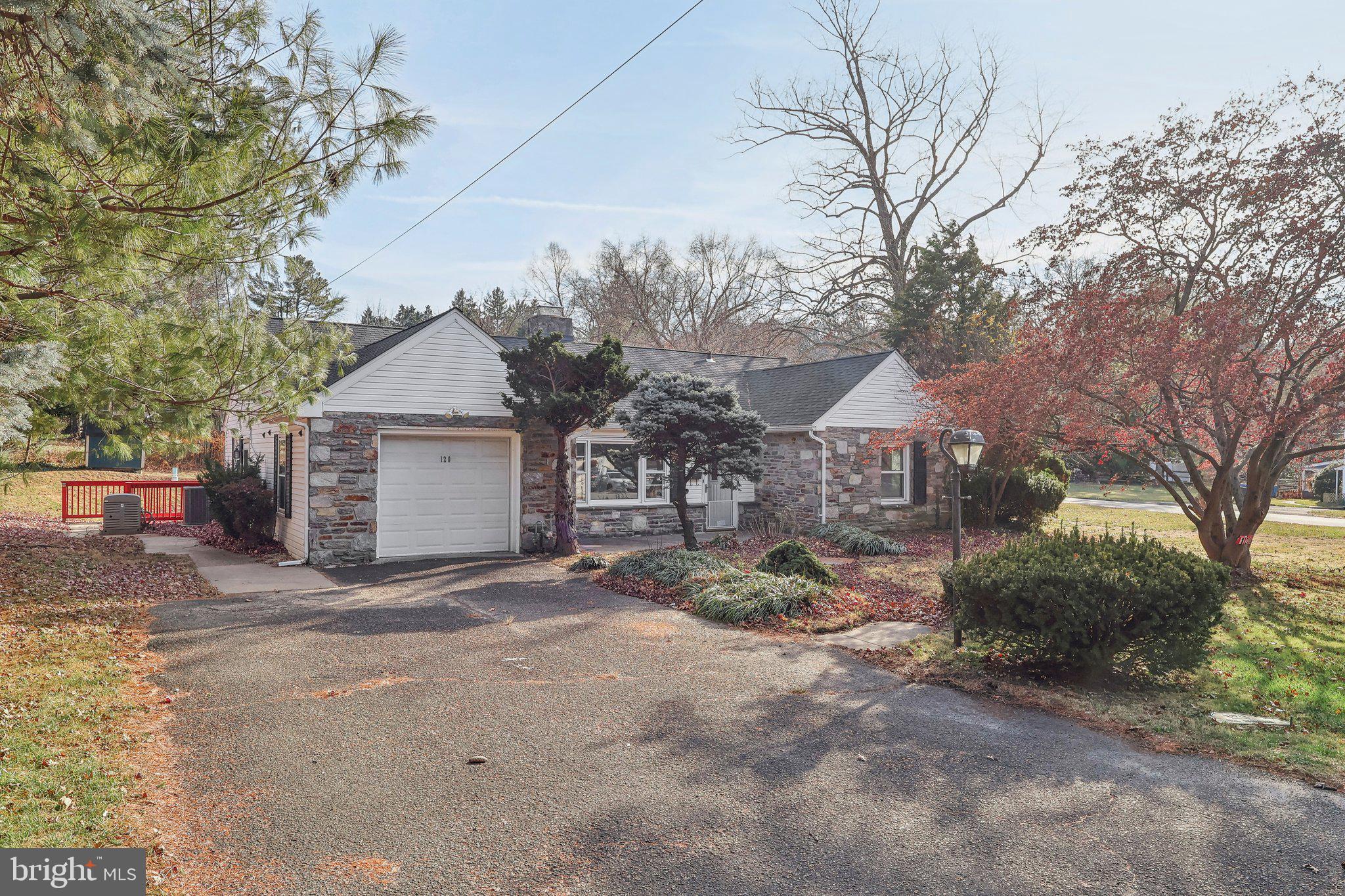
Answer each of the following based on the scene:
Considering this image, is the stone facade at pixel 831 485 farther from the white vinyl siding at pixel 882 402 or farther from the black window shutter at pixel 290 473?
the black window shutter at pixel 290 473

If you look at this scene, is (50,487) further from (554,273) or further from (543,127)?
(554,273)

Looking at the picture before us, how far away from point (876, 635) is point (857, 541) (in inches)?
252

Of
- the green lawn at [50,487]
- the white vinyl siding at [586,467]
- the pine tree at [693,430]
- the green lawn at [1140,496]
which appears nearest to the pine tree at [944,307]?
the green lawn at [1140,496]

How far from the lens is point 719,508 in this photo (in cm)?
1750

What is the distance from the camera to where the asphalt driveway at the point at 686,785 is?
3.56m

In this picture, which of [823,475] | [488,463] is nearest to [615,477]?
[488,463]

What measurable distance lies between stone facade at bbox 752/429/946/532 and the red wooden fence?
45.3ft

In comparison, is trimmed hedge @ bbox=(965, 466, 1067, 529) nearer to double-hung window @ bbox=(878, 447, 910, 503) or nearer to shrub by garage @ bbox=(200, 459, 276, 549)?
double-hung window @ bbox=(878, 447, 910, 503)

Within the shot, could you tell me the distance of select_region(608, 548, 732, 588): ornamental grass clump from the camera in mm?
10852

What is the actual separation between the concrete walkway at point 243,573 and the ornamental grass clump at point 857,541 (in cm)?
→ 875

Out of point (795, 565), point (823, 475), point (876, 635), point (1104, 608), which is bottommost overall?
point (876, 635)

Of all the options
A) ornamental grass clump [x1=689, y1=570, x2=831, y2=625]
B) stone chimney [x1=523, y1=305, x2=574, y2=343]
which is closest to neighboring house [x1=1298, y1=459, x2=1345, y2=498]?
stone chimney [x1=523, y1=305, x2=574, y2=343]

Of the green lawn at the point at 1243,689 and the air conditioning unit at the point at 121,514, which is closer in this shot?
the green lawn at the point at 1243,689

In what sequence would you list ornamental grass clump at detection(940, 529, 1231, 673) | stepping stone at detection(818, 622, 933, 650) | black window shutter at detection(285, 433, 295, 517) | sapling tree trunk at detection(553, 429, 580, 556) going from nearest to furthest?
ornamental grass clump at detection(940, 529, 1231, 673), stepping stone at detection(818, 622, 933, 650), sapling tree trunk at detection(553, 429, 580, 556), black window shutter at detection(285, 433, 295, 517)
